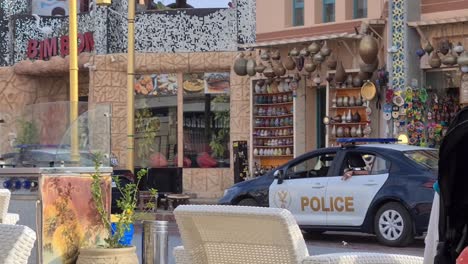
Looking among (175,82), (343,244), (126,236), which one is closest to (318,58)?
(175,82)

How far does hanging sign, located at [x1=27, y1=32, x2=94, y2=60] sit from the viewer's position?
2844cm

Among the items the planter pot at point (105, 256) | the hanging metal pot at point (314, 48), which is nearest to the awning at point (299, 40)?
the hanging metal pot at point (314, 48)

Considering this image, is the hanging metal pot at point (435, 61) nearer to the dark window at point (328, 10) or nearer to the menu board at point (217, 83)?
the dark window at point (328, 10)

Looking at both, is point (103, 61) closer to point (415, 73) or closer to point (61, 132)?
point (415, 73)

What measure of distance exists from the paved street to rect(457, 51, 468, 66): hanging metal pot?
14.9 feet

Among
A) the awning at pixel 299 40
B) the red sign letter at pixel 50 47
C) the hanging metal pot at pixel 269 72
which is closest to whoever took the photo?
the awning at pixel 299 40

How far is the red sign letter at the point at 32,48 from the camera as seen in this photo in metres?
30.0

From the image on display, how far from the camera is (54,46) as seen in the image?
29.4m

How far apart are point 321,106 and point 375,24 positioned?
11.7 ft

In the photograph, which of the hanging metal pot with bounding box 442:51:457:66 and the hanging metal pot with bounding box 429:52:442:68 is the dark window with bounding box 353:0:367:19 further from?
the hanging metal pot with bounding box 442:51:457:66

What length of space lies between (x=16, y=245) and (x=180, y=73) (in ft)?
71.8

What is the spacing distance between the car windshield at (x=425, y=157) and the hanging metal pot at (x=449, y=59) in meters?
4.96

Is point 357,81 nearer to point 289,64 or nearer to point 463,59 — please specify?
point 289,64

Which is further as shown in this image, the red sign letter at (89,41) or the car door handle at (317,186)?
the red sign letter at (89,41)
